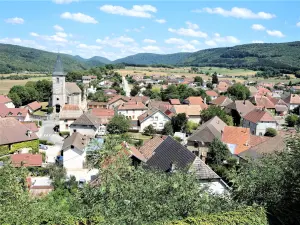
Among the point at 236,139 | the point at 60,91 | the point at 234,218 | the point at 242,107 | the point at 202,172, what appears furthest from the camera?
the point at 60,91

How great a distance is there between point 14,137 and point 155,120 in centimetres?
2665

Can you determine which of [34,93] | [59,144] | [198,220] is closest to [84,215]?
[198,220]

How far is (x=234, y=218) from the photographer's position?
1173 centimetres

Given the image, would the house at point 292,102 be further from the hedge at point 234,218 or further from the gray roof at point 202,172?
the hedge at point 234,218

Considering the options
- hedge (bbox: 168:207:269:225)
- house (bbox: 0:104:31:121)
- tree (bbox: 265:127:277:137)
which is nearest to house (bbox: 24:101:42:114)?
house (bbox: 0:104:31:121)

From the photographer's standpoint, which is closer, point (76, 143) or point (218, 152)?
point (218, 152)

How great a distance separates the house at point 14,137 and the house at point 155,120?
22.4m

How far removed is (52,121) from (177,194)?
55272mm

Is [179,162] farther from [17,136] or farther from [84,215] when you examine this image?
[17,136]

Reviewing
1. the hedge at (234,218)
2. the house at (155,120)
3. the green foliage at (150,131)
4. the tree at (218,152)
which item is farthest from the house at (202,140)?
the hedge at (234,218)

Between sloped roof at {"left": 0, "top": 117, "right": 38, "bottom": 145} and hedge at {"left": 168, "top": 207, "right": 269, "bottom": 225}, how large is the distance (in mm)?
29894

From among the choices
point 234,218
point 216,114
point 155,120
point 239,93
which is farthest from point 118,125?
point 239,93

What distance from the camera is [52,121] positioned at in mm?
63062

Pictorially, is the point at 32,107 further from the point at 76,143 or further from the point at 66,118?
the point at 76,143
